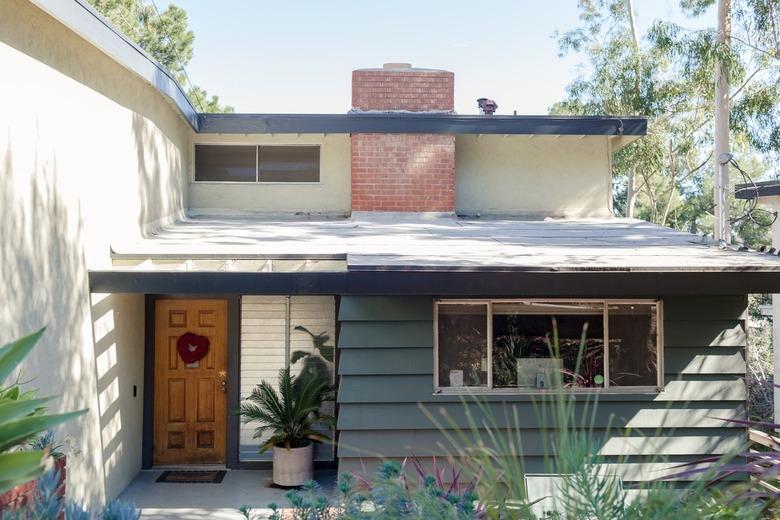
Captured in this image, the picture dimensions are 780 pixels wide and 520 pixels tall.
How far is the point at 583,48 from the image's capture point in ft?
91.6

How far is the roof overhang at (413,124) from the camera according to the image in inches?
484

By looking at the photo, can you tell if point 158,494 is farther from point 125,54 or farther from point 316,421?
point 125,54

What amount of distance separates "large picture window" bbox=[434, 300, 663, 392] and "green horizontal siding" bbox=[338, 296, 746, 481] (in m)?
0.17

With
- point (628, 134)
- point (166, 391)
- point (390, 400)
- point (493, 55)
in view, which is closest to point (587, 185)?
point (628, 134)

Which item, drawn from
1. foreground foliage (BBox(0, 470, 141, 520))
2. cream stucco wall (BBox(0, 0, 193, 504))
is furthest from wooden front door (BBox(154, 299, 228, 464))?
foreground foliage (BBox(0, 470, 141, 520))

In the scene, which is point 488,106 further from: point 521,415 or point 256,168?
point 521,415

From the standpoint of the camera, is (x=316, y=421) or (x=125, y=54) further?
(x=316, y=421)

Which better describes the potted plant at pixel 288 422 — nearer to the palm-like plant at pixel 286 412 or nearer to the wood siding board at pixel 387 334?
the palm-like plant at pixel 286 412

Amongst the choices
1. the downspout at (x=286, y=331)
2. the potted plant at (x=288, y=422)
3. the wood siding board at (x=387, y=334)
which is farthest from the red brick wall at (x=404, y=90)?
the wood siding board at (x=387, y=334)

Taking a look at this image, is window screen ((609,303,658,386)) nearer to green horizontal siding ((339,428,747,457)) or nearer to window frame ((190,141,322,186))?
green horizontal siding ((339,428,747,457))

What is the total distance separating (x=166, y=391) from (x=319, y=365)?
78.4 inches

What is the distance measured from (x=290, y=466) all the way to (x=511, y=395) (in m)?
2.85

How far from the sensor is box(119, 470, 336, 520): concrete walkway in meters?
8.41

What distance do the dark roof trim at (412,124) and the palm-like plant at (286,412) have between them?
4.18 meters
